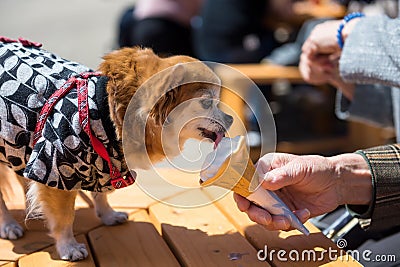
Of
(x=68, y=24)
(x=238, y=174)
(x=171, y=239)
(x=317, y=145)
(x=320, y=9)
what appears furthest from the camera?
(x=68, y=24)

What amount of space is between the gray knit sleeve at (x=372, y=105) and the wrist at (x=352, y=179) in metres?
0.59

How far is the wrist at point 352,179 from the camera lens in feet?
5.08

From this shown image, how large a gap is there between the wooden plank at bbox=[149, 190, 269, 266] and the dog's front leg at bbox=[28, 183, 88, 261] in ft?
0.81

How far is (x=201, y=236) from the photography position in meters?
1.58

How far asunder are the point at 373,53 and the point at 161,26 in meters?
2.73

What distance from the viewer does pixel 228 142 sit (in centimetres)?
141

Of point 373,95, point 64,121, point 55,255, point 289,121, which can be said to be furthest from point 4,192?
point 289,121

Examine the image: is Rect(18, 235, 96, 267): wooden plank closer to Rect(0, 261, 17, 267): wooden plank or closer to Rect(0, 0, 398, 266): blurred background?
Rect(0, 261, 17, 267): wooden plank

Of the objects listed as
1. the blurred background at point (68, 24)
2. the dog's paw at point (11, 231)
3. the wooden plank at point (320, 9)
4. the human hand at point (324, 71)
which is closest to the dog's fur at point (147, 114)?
the dog's paw at point (11, 231)

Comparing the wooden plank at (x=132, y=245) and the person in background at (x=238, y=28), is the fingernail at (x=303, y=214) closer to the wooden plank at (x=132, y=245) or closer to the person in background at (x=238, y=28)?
the wooden plank at (x=132, y=245)

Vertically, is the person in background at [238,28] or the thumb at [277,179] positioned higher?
the thumb at [277,179]

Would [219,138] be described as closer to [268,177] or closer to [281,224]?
[268,177]

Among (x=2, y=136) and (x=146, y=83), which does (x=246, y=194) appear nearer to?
(x=146, y=83)

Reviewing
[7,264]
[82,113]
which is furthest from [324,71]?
[7,264]
